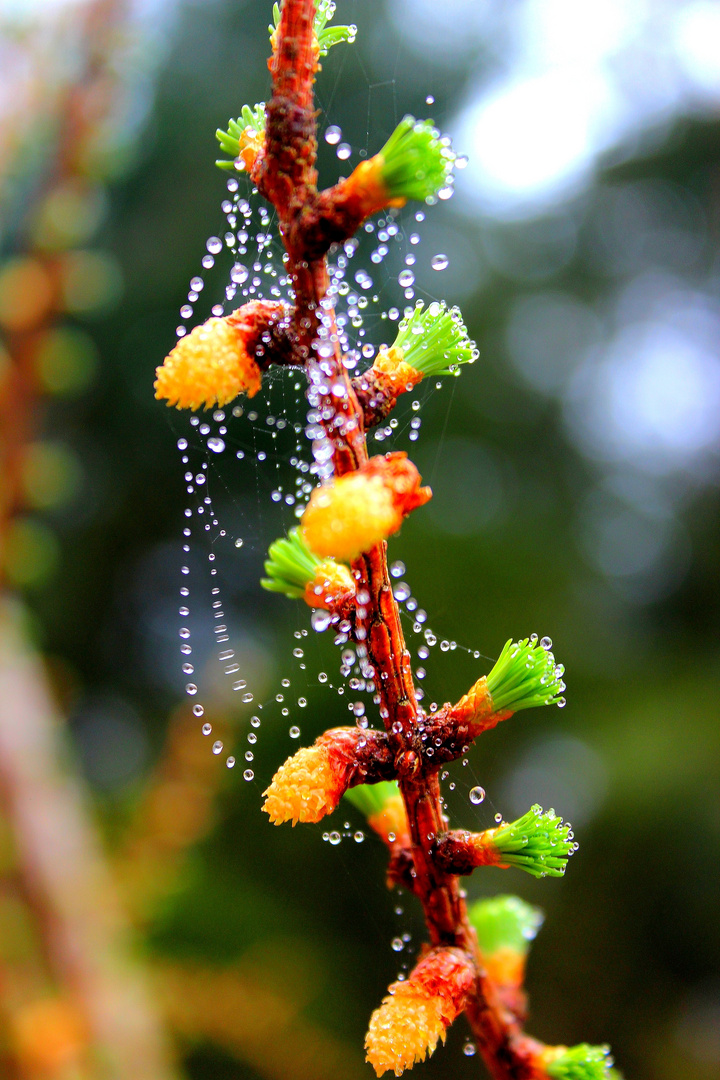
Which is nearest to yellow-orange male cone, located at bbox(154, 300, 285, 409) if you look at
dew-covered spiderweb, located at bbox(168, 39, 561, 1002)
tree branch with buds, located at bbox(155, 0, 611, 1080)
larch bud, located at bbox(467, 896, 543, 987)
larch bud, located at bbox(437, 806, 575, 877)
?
tree branch with buds, located at bbox(155, 0, 611, 1080)

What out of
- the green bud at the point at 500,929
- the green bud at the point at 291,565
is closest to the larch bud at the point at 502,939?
the green bud at the point at 500,929

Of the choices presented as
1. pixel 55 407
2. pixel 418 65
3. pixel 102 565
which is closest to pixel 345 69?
pixel 418 65


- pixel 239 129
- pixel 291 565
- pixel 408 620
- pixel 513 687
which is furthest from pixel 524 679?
pixel 408 620

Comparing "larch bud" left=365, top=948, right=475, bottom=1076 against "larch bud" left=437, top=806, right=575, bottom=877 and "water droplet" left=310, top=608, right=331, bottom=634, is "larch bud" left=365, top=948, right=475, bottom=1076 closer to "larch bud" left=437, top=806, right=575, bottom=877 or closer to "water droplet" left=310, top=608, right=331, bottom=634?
"larch bud" left=437, top=806, right=575, bottom=877

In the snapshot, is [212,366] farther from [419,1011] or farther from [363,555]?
[419,1011]

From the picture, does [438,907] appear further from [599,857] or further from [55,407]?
[55,407]
